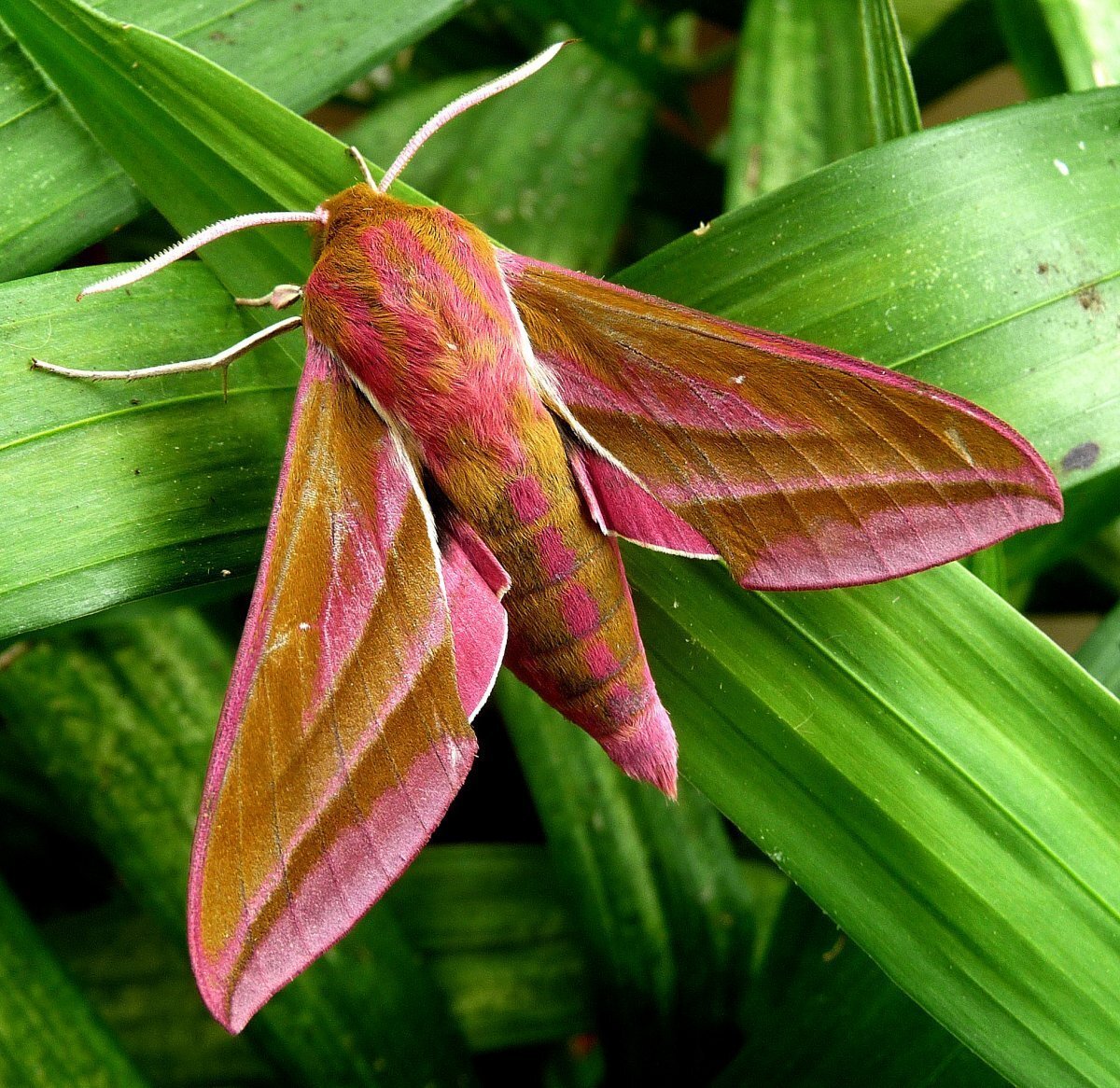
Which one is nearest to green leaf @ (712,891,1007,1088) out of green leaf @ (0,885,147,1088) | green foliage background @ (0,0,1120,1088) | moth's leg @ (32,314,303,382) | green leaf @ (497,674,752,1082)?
green foliage background @ (0,0,1120,1088)

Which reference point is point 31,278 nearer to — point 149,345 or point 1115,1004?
point 149,345

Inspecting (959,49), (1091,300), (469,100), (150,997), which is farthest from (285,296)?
(959,49)

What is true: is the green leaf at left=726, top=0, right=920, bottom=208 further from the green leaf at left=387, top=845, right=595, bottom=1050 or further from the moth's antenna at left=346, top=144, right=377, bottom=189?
the green leaf at left=387, top=845, right=595, bottom=1050

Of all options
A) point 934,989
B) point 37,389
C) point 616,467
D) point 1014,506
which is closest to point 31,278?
point 37,389

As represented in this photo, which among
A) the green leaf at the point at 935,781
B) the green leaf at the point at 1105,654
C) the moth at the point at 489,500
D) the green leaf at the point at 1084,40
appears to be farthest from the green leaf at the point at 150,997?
the green leaf at the point at 1084,40

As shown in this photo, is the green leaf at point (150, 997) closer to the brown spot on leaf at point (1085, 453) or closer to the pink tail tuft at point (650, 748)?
the pink tail tuft at point (650, 748)

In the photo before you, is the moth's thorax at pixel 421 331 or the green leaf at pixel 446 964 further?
the green leaf at pixel 446 964

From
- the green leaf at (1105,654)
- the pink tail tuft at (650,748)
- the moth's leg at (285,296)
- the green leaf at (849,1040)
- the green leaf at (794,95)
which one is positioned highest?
the green leaf at (794,95)
